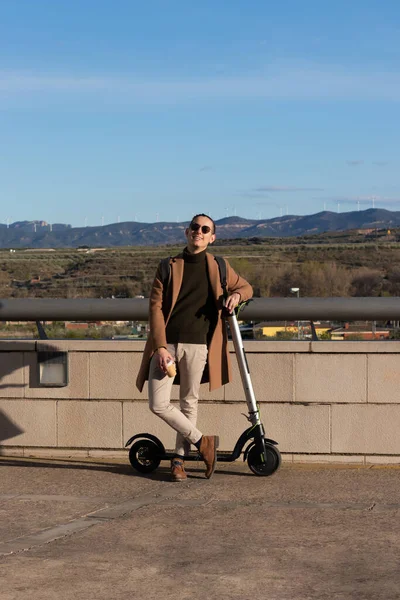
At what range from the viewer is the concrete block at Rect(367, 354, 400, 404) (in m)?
7.95

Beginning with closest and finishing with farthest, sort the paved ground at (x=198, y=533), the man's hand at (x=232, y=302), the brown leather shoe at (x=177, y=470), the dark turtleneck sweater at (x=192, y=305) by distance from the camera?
the paved ground at (x=198, y=533) → the man's hand at (x=232, y=302) → the dark turtleneck sweater at (x=192, y=305) → the brown leather shoe at (x=177, y=470)

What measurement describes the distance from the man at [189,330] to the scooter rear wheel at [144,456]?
29 cm

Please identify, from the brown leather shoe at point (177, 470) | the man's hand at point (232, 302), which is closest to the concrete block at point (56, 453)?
the brown leather shoe at point (177, 470)

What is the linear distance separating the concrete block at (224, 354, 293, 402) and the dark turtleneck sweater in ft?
2.77

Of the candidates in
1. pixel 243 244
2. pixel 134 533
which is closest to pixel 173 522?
pixel 134 533

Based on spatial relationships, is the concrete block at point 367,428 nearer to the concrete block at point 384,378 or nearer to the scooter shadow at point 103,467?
the concrete block at point 384,378

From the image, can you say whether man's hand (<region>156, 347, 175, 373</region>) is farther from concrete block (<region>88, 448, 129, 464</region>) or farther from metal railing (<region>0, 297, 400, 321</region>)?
concrete block (<region>88, 448, 129, 464</region>)

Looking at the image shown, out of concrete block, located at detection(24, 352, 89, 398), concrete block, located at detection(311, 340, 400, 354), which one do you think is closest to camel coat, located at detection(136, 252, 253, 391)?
concrete block, located at detection(311, 340, 400, 354)

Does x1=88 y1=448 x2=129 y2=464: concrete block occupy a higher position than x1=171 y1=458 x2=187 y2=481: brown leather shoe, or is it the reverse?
x1=171 y1=458 x2=187 y2=481: brown leather shoe

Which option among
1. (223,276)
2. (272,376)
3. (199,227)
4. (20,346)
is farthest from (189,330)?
(20,346)

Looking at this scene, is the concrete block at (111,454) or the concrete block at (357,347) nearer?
the concrete block at (357,347)

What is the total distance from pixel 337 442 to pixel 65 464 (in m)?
2.08

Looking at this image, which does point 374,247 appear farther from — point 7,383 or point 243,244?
point 7,383

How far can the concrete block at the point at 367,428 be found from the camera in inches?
313
